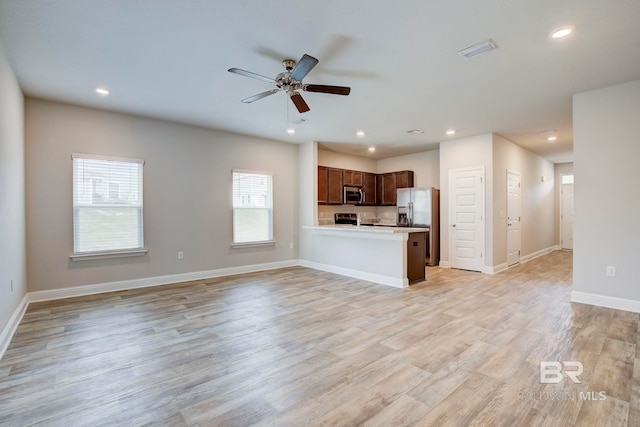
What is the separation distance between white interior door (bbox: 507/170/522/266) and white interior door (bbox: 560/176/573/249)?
3.56 m

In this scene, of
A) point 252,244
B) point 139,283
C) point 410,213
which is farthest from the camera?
point 410,213

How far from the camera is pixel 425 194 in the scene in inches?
269

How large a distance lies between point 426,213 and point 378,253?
226 centimetres

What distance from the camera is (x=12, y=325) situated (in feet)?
10.1

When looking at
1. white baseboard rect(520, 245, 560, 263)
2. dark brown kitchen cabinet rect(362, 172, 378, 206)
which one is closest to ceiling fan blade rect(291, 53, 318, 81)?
dark brown kitchen cabinet rect(362, 172, 378, 206)

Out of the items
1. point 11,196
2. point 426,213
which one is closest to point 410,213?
point 426,213

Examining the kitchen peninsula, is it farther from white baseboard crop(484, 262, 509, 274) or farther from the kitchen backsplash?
white baseboard crop(484, 262, 509, 274)

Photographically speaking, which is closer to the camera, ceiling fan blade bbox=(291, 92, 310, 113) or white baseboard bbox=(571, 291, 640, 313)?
ceiling fan blade bbox=(291, 92, 310, 113)

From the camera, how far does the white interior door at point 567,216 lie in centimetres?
907

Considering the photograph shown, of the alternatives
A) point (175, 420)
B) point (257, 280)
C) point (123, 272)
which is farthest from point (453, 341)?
point (123, 272)

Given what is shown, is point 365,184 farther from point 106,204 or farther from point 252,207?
point 106,204

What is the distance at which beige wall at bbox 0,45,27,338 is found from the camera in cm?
282

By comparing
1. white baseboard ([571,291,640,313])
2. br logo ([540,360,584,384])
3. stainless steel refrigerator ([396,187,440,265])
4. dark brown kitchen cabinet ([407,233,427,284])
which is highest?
stainless steel refrigerator ([396,187,440,265])

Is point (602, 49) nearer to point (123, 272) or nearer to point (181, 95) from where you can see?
point (181, 95)
